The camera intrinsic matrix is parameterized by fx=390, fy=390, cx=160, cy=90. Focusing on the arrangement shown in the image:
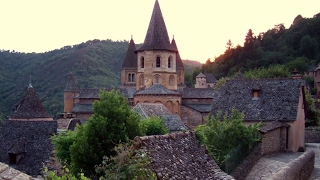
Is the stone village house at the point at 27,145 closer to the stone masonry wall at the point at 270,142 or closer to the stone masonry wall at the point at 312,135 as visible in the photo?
the stone masonry wall at the point at 270,142

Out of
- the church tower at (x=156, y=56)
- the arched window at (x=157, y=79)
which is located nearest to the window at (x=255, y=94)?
the church tower at (x=156, y=56)

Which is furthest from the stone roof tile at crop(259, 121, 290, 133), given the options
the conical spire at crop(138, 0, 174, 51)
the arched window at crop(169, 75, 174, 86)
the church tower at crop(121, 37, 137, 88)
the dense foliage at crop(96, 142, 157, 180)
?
the church tower at crop(121, 37, 137, 88)

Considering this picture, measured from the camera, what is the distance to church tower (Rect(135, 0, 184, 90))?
156ft

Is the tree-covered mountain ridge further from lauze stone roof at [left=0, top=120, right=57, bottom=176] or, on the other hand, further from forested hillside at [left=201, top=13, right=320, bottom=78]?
lauze stone roof at [left=0, top=120, right=57, bottom=176]

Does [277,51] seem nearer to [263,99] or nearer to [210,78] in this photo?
[210,78]

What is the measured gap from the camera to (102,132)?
1455 cm

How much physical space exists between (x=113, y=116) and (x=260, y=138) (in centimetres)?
957

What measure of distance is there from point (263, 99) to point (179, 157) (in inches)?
792

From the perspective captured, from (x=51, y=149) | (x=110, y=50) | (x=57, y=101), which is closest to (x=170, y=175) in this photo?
(x=51, y=149)

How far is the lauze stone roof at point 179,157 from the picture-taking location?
768 cm

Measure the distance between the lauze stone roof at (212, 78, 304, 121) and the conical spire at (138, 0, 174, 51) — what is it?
1903cm

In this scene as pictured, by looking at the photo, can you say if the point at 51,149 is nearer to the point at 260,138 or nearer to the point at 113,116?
the point at 113,116

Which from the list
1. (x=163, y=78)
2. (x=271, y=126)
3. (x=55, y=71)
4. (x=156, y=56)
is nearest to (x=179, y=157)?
(x=271, y=126)

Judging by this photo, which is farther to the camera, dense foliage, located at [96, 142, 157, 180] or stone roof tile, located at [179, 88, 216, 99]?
stone roof tile, located at [179, 88, 216, 99]
